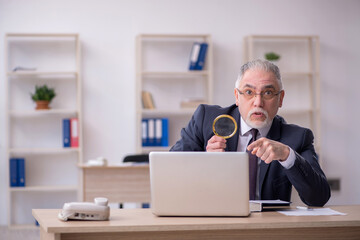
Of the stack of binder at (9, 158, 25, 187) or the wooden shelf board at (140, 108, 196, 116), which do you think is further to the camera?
the wooden shelf board at (140, 108, 196, 116)

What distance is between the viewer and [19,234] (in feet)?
17.2

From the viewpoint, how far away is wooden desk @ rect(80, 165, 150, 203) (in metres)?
4.48

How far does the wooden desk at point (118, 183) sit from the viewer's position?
177 inches

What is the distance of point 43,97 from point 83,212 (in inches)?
158

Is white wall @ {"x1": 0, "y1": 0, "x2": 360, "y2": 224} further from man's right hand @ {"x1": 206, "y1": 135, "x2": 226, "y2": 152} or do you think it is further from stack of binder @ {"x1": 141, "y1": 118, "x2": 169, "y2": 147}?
man's right hand @ {"x1": 206, "y1": 135, "x2": 226, "y2": 152}

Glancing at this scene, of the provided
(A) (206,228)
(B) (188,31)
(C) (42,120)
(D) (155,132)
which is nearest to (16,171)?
(C) (42,120)

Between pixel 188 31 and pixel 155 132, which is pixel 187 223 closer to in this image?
pixel 155 132

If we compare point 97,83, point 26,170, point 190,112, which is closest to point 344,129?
point 190,112

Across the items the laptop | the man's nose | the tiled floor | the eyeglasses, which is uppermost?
the eyeglasses

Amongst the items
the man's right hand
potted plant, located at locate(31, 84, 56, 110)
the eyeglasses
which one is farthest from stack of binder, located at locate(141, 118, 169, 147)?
the man's right hand

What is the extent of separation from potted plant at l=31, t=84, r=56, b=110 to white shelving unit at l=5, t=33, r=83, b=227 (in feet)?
0.71

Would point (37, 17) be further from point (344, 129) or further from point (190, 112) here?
point (344, 129)

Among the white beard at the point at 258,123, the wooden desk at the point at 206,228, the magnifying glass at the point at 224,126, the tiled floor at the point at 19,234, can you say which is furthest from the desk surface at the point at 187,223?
the tiled floor at the point at 19,234

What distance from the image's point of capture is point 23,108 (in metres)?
5.83
